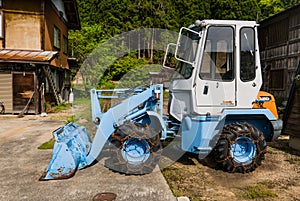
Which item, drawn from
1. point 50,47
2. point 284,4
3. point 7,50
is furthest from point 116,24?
point 284,4

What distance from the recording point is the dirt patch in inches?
143

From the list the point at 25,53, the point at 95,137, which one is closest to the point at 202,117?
the point at 95,137

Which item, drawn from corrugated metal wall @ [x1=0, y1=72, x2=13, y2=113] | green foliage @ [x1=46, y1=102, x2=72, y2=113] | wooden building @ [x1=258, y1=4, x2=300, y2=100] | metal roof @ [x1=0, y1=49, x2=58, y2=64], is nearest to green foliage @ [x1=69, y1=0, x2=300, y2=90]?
green foliage @ [x1=46, y1=102, x2=72, y2=113]

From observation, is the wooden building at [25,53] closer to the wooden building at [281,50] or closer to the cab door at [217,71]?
the cab door at [217,71]

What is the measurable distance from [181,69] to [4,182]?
3.54 metres

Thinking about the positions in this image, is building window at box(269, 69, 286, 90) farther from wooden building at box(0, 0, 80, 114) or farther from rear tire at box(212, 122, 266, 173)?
wooden building at box(0, 0, 80, 114)

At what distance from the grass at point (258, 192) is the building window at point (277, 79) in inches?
427

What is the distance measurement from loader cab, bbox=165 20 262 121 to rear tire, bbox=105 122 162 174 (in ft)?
3.00

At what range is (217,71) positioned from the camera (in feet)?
14.8

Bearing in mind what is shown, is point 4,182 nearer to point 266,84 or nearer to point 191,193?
point 191,193

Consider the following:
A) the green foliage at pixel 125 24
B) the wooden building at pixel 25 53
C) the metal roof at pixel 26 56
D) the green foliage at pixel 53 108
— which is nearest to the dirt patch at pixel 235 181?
the metal roof at pixel 26 56

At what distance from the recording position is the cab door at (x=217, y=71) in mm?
4407

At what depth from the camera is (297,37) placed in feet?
41.4

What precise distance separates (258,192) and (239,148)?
37.3 inches
